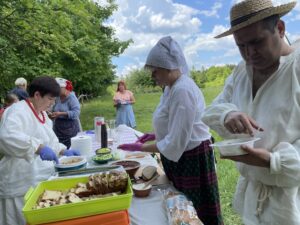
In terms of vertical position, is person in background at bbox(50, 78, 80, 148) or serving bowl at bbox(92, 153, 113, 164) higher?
person in background at bbox(50, 78, 80, 148)

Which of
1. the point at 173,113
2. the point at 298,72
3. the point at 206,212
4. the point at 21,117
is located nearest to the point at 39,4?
the point at 21,117

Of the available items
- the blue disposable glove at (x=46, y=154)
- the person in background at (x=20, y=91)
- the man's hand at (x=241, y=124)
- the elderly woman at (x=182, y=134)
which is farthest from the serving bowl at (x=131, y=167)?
the person in background at (x=20, y=91)

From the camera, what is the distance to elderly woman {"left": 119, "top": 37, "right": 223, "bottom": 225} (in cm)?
169

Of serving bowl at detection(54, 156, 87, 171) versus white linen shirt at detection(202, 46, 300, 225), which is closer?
white linen shirt at detection(202, 46, 300, 225)

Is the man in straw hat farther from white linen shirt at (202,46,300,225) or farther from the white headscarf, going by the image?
the white headscarf

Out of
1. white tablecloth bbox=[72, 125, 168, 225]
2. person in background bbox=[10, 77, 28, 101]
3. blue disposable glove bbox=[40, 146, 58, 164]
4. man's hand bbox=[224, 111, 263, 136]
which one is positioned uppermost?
person in background bbox=[10, 77, 28, 101]

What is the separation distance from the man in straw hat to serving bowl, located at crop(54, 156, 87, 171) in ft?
3.70

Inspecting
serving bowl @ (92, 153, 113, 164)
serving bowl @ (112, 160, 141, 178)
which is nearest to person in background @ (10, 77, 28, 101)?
serving bowl @ (92, 153, 113, 164)

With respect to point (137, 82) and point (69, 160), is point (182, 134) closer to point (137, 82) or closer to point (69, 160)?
point (69, 160)

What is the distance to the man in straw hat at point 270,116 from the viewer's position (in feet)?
3.05

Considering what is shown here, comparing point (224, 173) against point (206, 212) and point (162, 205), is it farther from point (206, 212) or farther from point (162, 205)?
point (162, 205)

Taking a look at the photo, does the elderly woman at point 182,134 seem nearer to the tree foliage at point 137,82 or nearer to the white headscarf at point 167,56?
the white headscarf at point 167,56

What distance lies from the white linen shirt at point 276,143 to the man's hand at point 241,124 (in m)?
0.05

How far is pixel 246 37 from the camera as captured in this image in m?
0.98
